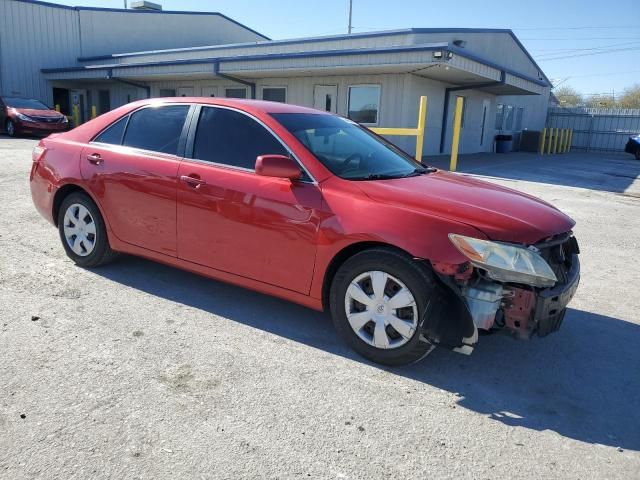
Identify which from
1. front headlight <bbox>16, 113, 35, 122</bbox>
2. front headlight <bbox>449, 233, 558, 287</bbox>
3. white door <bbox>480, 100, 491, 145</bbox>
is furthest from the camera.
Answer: white door <bbox>480, 100, 491, 145</bbox>

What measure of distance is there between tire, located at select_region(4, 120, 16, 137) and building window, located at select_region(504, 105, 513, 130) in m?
22.9

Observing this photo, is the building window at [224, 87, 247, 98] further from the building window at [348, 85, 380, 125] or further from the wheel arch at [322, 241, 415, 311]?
the wheel arch at [322, 241, 415, 311]

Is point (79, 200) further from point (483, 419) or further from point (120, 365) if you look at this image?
point (483, 419)

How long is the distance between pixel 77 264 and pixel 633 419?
455cm

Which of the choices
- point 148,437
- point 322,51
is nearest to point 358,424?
point 148,437

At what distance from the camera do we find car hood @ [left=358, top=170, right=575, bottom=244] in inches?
118

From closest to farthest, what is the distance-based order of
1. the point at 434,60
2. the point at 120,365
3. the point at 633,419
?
the point at 633,419
the point at 120,365
the point at 434,60

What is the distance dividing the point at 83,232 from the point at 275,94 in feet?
54.9

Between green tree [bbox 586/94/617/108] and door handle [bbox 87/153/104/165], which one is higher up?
green tree [bbox 586/94/617/108]

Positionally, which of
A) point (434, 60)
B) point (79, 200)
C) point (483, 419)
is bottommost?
point (483, 419)

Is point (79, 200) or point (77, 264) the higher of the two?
point (79, 200)

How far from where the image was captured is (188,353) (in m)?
3.28

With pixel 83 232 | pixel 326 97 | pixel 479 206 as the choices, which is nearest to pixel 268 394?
pixel 479 206

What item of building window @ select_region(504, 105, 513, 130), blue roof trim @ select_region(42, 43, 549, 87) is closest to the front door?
blue roof trim @ select_region(42, 43, 549, 87)
